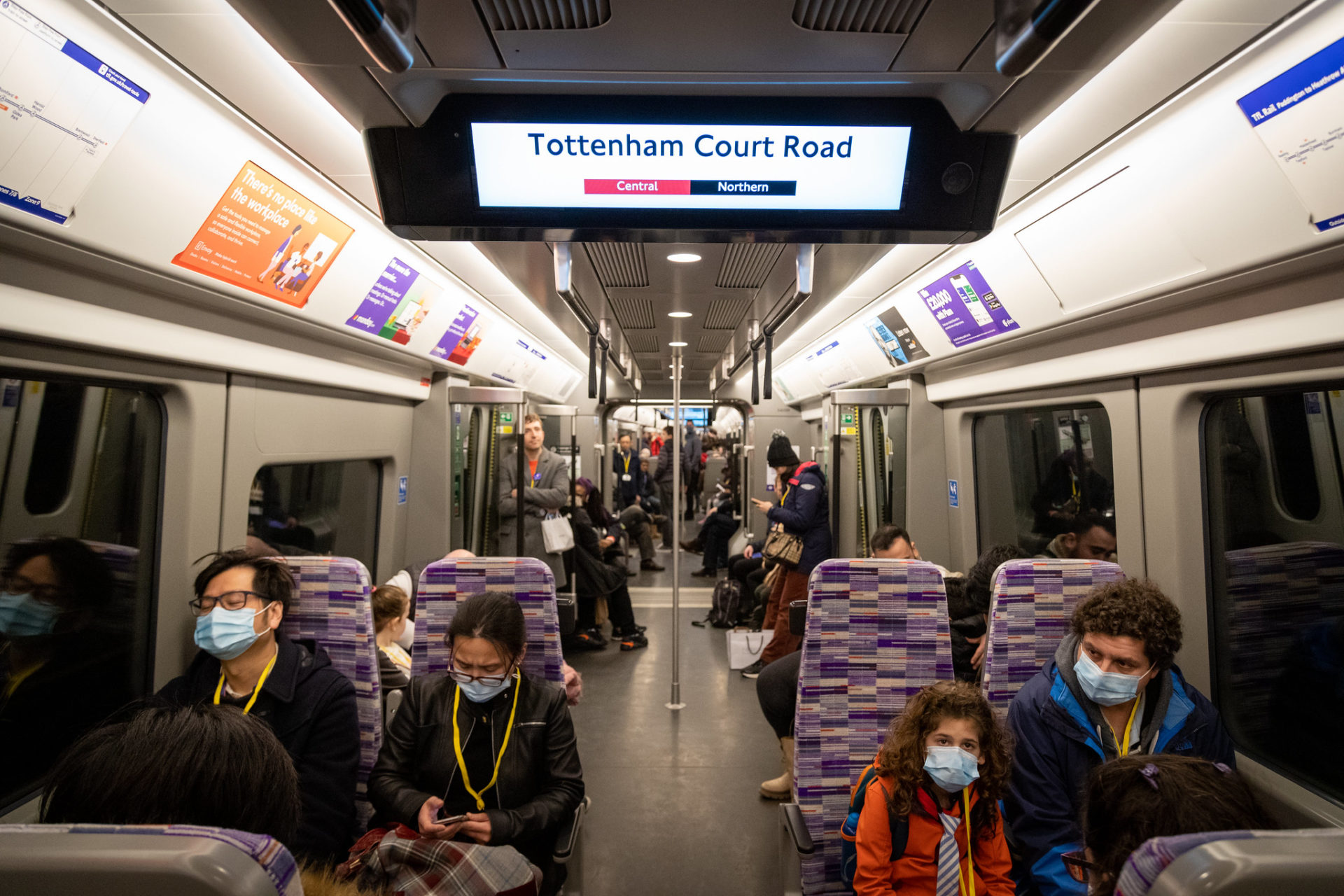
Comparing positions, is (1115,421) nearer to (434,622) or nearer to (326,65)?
(434,622)

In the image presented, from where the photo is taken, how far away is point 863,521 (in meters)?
6.07

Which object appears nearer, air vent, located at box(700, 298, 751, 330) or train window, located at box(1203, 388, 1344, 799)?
train window, located at box(1203, 388, 1344, 799)

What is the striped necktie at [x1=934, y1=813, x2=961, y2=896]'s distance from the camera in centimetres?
202

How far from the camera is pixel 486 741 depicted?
2.35 meters

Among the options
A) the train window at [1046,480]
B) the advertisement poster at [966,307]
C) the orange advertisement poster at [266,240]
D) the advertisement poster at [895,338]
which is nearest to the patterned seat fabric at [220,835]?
the orange advertisement poster at [266,240]

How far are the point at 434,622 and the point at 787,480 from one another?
389cm

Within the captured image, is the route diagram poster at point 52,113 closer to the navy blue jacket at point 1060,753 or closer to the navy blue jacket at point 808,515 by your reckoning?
the navy blue jacket at point 1060,753

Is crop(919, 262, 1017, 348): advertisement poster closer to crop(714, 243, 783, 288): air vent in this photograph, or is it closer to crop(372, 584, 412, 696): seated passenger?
crop(714, 243, 783, 288): air vent

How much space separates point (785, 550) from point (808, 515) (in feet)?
1.04

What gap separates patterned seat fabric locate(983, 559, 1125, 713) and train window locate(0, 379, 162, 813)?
324 cm

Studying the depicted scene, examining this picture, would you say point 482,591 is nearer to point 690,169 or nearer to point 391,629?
point 391,629

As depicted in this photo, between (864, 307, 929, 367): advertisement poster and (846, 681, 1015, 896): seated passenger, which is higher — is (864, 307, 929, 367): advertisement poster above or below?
above

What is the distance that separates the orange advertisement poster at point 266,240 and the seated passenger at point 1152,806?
299 cm

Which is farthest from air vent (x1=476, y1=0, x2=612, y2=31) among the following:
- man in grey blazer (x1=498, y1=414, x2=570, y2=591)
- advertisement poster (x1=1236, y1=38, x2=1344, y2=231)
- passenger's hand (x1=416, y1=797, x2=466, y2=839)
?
man in grey blazer (x1=498, y1=414, x2=570, y2=591)
